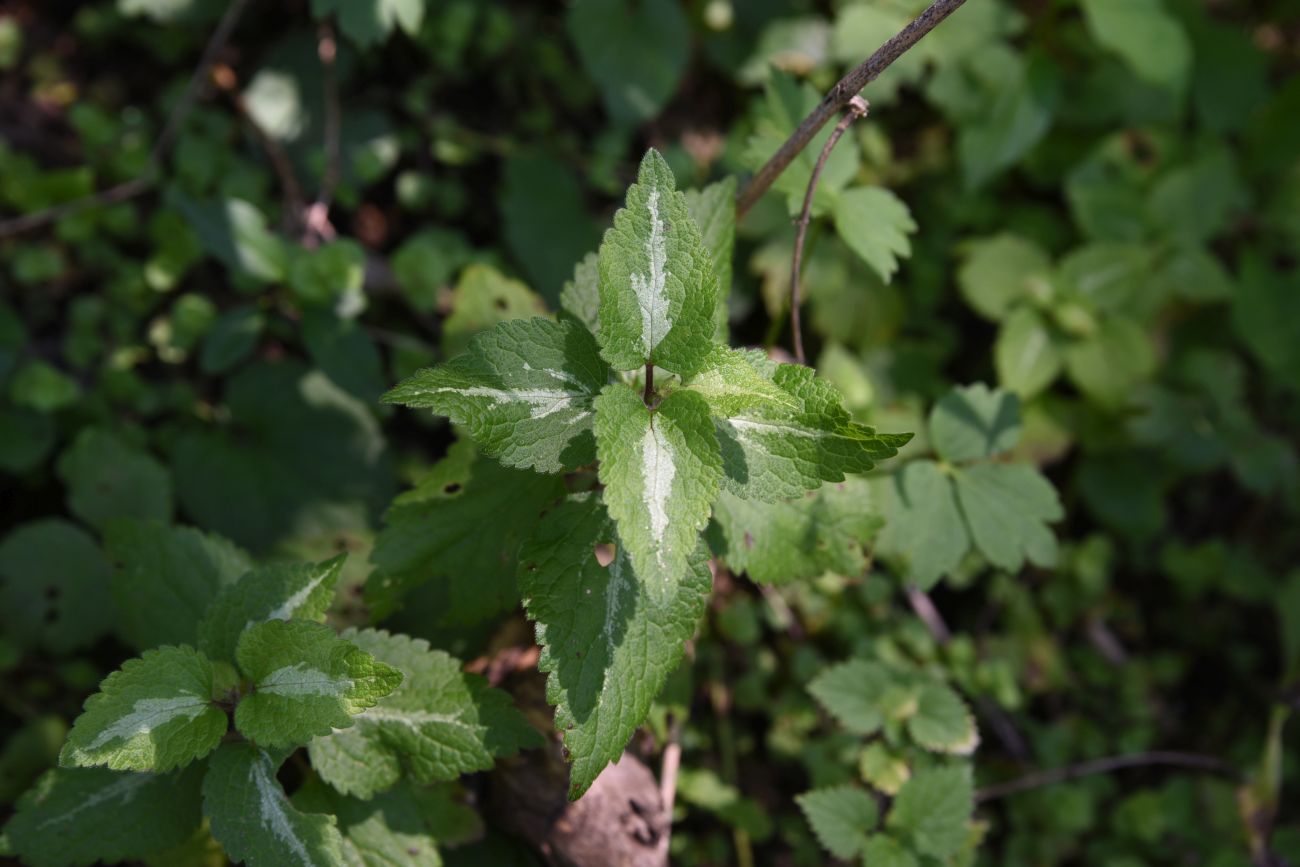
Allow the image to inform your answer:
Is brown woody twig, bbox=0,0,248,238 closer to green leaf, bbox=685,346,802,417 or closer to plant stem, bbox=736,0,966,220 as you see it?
plant stem, bbox=736,0,966,220

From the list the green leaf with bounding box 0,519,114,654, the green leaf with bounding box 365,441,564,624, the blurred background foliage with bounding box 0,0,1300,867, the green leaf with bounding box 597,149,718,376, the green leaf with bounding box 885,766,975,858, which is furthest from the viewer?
the blurred background foliage with bounding box 0,0,1300,867

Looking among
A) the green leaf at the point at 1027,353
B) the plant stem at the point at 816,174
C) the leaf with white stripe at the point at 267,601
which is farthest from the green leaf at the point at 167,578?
the green leaf at the point at 1027,353

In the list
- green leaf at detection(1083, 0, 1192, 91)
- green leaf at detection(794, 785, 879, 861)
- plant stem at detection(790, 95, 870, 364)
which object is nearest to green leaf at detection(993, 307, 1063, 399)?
green leaf at detection(1083, 0, 1192, 91)

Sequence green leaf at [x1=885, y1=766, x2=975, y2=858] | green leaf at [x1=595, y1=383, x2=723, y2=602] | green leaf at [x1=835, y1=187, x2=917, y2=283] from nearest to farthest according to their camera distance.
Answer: green leaf at [x1=595, y1=383, x2=723, y2=602] < green leaf at [x1=835, y1=187, x2=917, y2=283] < green leaf at [x1=885, y1=766, x2=975, y2=858]

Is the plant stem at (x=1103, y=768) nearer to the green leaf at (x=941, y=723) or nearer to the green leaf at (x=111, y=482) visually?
the green leaf at (x=941, y=723)

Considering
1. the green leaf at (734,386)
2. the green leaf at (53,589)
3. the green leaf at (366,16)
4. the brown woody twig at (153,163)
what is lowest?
the green leaf at (53,589)

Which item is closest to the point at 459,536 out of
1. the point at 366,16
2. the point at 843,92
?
the point at 843,92
